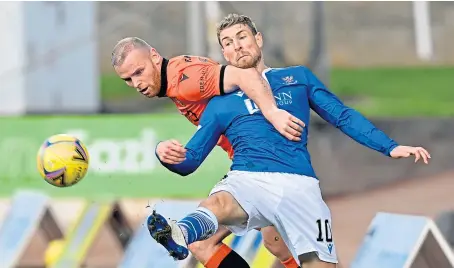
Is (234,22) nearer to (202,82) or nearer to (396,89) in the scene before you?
(202,82)

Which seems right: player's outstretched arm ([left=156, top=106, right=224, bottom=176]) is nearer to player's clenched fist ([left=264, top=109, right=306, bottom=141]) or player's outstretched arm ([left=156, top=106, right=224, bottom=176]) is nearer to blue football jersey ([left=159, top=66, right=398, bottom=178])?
blue football jersey ([left=159, top=66, right=398, bottom=178])

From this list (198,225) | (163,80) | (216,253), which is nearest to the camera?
(198,225)

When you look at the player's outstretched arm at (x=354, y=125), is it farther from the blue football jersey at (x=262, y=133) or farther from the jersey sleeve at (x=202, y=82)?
the jersey sleeve at (x=202, y=82)

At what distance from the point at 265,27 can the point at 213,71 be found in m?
9.82

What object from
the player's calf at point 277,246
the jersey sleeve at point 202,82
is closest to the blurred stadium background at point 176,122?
the player's calf at point 277,246

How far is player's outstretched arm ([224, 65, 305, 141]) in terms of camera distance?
589 centimetres

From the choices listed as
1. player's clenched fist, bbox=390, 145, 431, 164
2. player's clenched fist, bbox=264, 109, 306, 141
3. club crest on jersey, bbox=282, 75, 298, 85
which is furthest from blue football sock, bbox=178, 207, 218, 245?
player's clenched fist, bbox=390, 145, 431, 164

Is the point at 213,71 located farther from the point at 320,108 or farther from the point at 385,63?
the point at 385,63

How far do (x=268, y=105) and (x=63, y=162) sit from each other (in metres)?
1.29

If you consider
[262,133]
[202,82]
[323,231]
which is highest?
[202,82]

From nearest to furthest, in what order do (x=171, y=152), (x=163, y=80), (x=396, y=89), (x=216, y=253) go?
1. (x=171, y=152)
2. (x=163, y=80)
3. (x=216, y=253)
4. (x=396, y=89)

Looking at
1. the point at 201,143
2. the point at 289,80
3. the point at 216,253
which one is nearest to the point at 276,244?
the point at 216,253

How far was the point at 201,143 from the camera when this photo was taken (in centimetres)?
597

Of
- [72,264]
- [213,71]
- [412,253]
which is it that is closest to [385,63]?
[72,264]
